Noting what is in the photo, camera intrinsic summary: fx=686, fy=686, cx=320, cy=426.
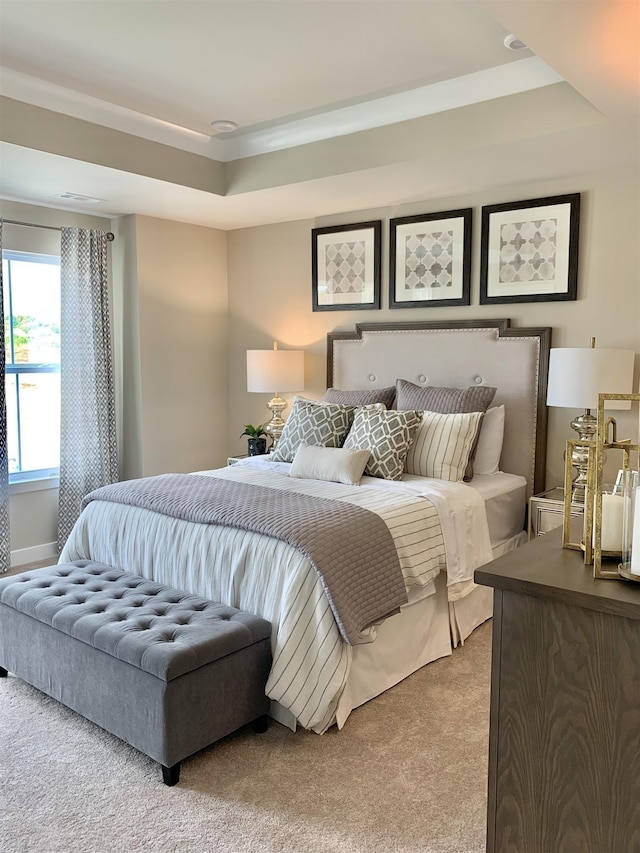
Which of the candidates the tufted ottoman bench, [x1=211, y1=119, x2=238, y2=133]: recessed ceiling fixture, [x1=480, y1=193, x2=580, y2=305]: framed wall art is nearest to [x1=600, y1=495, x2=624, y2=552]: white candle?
the tufted ottoman bench

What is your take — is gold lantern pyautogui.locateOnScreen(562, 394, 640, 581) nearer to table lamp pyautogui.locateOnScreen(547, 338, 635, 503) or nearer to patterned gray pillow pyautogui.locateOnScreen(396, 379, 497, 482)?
table lamp pyautogui.locateOnScreen(547, 338, 635, 503)

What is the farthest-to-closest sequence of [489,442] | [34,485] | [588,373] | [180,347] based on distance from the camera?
[180,347] → [34,485] → [489,442] → [588,373]

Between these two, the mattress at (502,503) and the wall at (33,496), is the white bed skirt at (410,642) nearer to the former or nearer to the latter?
the mattress at (502,503)

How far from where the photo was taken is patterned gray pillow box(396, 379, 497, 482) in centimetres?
389

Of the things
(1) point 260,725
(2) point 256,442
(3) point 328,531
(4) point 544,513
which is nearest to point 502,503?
(4) point 544,513

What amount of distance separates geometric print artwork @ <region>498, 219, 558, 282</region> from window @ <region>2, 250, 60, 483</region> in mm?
2943

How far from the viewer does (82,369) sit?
15.4ft

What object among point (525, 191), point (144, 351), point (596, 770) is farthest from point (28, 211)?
point (596, 770)

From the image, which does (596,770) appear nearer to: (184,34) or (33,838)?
(33,838)

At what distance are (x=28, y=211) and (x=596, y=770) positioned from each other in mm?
4434

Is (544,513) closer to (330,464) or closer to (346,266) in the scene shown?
(330,464)

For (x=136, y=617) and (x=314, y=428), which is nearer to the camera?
(x=136, y=617)

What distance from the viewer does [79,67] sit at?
3088 mm

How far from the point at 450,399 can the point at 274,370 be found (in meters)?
1.37
